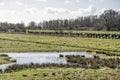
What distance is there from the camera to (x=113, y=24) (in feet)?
529

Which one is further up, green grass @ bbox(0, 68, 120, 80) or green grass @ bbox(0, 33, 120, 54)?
green grass @ bbox(0, 68, 120, 80)

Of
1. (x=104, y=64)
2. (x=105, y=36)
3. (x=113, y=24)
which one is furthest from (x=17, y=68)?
(x=113, y=24)

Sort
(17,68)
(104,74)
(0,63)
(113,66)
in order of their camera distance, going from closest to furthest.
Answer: (104,74), (17,68), (113,66), (0,63)

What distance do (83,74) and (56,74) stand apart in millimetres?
2253

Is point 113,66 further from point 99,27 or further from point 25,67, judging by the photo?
point 99,27

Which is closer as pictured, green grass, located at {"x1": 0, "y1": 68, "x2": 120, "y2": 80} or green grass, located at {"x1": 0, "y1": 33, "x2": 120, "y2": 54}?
green grass, located at {"x1": 0, "y1": 68, "x2": 120, "y2": 80}

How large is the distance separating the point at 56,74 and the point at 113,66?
842 centimetres

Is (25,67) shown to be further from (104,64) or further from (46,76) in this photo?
(104,64)

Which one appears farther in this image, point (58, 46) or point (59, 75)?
point (58, 46)

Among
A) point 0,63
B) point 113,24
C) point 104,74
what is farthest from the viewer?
point 113,24

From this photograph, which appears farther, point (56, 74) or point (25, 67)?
point (25, 67)

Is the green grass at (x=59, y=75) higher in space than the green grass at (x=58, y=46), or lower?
higher

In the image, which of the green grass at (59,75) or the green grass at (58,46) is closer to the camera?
the green grass at (59,75)

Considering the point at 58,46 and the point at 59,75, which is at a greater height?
the point at 59,75
